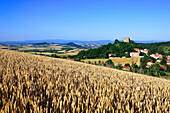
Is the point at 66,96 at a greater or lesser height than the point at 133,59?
greater

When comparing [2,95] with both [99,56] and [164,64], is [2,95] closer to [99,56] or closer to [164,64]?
[164,64]

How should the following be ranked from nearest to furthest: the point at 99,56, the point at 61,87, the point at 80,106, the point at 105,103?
1. the point at 80,106
2. the point at 105,103
3. the point at 61,87
4. the point at 99,56

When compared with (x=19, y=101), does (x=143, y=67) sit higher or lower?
lower

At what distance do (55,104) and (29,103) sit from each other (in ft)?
1.63

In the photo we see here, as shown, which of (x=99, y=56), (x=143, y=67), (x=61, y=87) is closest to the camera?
(x=61, y=87)

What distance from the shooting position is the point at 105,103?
10.6 feet

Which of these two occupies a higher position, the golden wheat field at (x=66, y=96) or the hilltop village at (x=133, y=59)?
the golden wheat field at (x=66, y=96)

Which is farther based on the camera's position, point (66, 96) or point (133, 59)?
point (133, 59)

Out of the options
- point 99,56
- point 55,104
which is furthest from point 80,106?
point 99,56

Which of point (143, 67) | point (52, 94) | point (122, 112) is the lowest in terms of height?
point (143, 67)

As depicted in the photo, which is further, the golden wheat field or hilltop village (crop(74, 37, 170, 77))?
hilltop village (crop(74, 37, 170, 77))

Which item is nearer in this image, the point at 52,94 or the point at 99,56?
the point at 52,94

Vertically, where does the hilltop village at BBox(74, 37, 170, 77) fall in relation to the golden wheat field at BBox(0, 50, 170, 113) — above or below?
below

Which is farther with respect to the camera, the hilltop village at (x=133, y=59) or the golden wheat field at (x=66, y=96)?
the hilltop village at (x=133, y=59)
